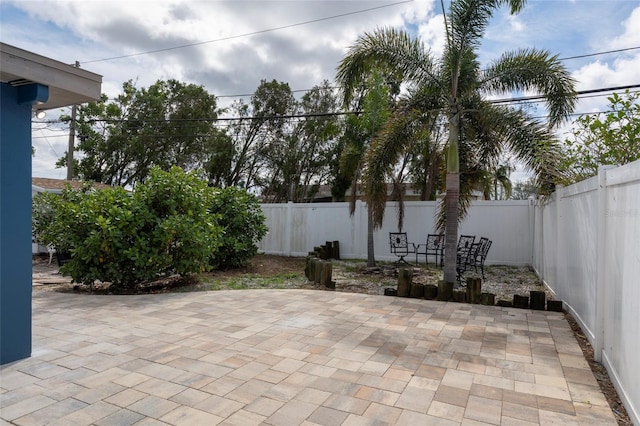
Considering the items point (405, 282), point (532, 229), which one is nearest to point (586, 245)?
point (405, 282)

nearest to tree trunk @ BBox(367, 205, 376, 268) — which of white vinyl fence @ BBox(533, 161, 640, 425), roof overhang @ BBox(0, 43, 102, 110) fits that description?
white vinyl fence @ BBox(533, 161, 640, 425)

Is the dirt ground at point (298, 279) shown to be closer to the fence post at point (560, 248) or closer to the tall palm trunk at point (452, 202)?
the fence post at point (560, 248)

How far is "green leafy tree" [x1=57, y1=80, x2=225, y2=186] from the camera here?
23750 millimetres

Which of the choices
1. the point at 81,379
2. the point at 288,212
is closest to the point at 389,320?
the point at 81,379

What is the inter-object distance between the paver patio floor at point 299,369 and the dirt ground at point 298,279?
5.78 feet

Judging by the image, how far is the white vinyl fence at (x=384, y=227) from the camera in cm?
1070

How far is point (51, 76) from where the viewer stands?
3.67 meters

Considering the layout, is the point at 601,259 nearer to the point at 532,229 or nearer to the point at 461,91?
the point at 461,91

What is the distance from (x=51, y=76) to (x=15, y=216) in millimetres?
1332

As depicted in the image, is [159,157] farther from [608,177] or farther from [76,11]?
[608,177]

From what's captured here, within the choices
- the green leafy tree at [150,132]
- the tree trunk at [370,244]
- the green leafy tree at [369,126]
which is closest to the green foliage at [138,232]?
the tree trunk at [370,244]

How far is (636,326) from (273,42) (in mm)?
12939

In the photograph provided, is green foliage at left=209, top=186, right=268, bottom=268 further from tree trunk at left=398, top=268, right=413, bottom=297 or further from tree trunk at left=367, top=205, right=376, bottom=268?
tree trunk at left=398, top=268, right=413, bottom=297

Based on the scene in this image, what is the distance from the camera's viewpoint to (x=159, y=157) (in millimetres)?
25125
